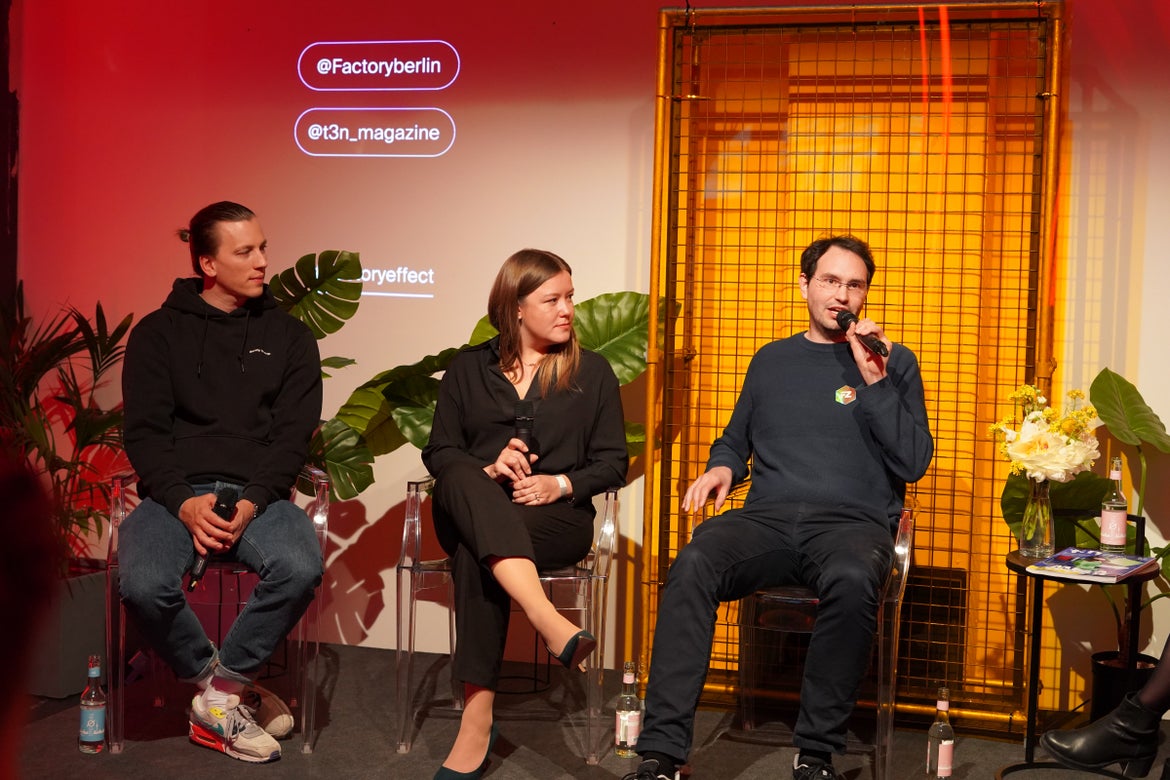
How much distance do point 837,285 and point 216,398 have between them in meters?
1.88

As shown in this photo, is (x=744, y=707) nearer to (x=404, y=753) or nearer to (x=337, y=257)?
(x=404, y=753)

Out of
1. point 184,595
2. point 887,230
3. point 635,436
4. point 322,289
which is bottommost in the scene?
point 184,595

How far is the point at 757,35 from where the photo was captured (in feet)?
13.4

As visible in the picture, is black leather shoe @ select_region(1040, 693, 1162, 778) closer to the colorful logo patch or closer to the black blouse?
the colorful logo patch

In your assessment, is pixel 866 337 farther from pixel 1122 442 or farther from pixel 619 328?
pixel 1122 442

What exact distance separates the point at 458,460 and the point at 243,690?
908 millimetres

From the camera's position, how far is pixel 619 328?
160 inches

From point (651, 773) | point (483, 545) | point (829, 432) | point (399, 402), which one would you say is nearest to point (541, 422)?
point (483, 545)

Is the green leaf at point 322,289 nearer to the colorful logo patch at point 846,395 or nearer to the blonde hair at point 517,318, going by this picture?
the blonde hair at point 517,318

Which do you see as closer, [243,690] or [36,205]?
[243,690]

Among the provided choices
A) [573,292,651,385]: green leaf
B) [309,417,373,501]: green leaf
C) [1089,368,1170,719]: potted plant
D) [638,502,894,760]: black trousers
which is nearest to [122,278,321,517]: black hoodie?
[309,417,373,501]: green leaf

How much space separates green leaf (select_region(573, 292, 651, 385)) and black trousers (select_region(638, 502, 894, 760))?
0.88m

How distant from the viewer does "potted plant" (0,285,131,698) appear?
12.8ft

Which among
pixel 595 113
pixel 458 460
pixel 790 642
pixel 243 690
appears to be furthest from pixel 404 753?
pixel 595 113
